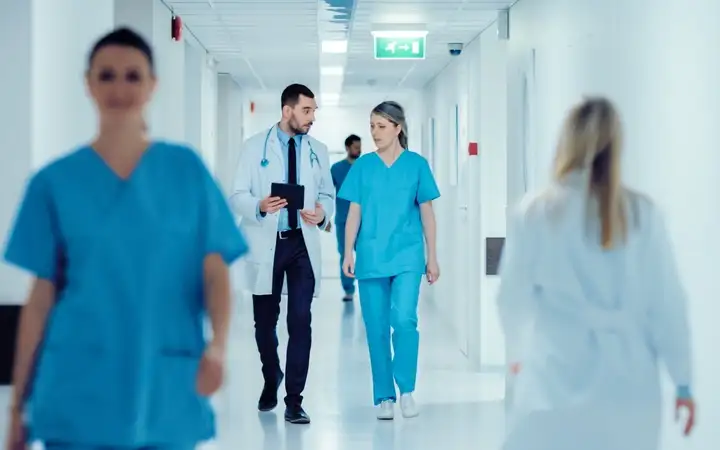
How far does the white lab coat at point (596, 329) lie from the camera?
2.69m

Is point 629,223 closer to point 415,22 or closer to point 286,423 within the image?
point 286,423

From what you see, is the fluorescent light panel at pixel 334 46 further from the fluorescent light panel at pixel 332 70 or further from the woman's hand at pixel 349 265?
the woman's hand at pixel 349 265

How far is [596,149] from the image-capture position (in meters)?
2.76

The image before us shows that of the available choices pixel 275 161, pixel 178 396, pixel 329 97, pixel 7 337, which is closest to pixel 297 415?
pixel 275 161

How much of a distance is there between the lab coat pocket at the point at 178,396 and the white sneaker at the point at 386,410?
3.71m

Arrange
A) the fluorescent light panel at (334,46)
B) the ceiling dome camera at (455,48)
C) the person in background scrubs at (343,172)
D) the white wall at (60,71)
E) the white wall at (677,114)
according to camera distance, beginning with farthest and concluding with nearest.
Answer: the person in background scrubs at (343,172) → the fluorescent light panel at (334,46) → the ceiling dome camera at (455,48) → the white wall at (60,71) → the white wall at (677,114)

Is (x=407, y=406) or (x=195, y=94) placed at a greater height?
(x=195, y=94)

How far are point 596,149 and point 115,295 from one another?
1.20 meters

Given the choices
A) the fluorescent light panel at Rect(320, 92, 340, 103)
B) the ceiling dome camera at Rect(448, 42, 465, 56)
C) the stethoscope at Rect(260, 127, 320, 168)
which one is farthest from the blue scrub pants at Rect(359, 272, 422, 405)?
the fluorescent light panel at Rect(320, 92, 340, 103)

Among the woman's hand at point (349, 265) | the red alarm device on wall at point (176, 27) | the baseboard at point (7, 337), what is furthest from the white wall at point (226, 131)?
the baseboard at point (7, 337)

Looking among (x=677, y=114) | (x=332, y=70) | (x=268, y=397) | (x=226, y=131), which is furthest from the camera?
(x=226, y=131)

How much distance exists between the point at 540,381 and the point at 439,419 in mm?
3296

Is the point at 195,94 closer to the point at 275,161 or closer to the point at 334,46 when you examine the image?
the point at 334,46

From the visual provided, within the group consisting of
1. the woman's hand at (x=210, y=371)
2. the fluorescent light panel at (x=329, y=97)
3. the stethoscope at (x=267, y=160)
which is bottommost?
the woman's hand at (x=210, y=371)
